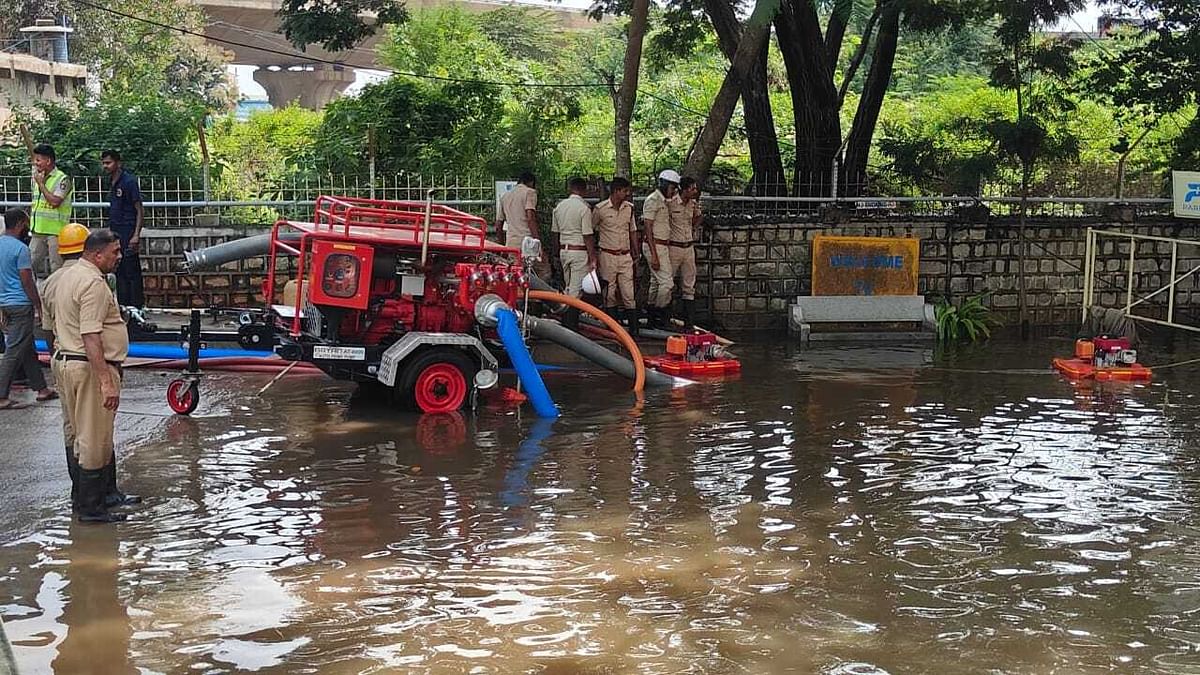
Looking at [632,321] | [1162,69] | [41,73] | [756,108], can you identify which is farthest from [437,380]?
[41,73]

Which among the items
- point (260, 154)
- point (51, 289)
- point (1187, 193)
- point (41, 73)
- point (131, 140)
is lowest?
point (51, 289)

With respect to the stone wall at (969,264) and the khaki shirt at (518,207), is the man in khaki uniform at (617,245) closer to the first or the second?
the khaki shirt at (518,207)

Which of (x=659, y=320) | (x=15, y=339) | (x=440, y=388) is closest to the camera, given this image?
(x=15, y=339)

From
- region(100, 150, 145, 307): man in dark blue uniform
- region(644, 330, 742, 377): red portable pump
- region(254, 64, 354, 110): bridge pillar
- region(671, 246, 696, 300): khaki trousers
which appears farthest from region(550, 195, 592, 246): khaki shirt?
region(254, 64, 354, 110): bridge pillar

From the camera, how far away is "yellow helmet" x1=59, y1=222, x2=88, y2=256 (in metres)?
7.61

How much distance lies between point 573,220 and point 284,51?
139 ft

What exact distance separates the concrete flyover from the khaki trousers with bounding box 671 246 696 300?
31555 mm

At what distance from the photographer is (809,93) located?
18703 millimetres

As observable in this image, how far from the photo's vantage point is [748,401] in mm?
11398

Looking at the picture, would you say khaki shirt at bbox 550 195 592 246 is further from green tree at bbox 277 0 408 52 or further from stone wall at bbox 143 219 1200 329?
green tree at bbox 277 0 408 52

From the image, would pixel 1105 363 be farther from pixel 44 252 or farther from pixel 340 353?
pixel 44 252

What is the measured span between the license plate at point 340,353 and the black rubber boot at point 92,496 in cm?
302

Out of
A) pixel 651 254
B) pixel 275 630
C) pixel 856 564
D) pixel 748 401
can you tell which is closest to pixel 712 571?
pixel 856 564

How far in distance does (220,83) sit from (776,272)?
116 feet
